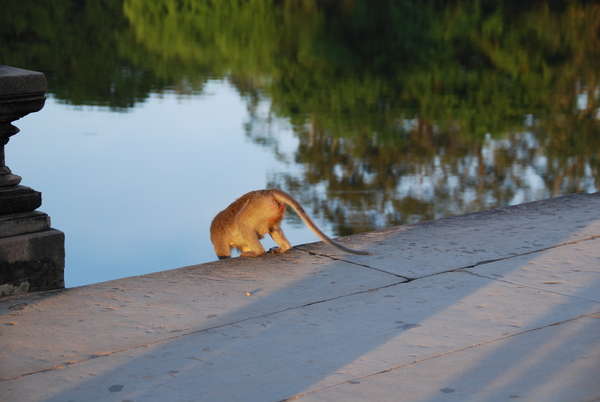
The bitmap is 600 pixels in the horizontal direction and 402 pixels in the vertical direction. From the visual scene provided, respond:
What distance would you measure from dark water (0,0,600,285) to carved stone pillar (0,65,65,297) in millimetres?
8096

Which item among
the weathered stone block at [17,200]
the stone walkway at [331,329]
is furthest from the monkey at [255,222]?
the weathered stone block at [17,200]

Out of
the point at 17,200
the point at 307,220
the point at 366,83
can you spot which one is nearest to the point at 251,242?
the point at 307,220

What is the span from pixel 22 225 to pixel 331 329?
1.98m

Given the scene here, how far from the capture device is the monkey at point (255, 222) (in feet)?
18.4

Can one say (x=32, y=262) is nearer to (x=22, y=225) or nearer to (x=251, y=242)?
(x=22, y=225)

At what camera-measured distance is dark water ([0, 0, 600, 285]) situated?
16297 millimetres

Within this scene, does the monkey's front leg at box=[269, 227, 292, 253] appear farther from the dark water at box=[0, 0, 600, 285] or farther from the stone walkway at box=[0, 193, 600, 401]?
the dark water at box=[0, 0, 600, 285]

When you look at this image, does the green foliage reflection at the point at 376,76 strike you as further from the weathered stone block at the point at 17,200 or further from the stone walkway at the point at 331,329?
the weathered stone block at the point at 17,200

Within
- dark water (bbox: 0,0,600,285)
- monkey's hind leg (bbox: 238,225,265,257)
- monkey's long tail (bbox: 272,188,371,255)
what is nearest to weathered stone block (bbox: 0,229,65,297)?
monkey's hind leg (bbox: 238,225,265,257)

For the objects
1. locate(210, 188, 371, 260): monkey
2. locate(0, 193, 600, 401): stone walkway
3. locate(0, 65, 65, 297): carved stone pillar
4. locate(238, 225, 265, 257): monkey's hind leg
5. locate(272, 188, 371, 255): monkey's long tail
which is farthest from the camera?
locate(238, 225, 265, 257): monkey's hind leg

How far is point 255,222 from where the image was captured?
18.9 ft

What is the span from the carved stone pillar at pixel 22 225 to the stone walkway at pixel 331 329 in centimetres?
28

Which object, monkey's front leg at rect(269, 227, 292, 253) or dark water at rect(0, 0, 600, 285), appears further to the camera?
dark water at rect(0, 0, 600, 285)

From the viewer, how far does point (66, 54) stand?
29578 mm
